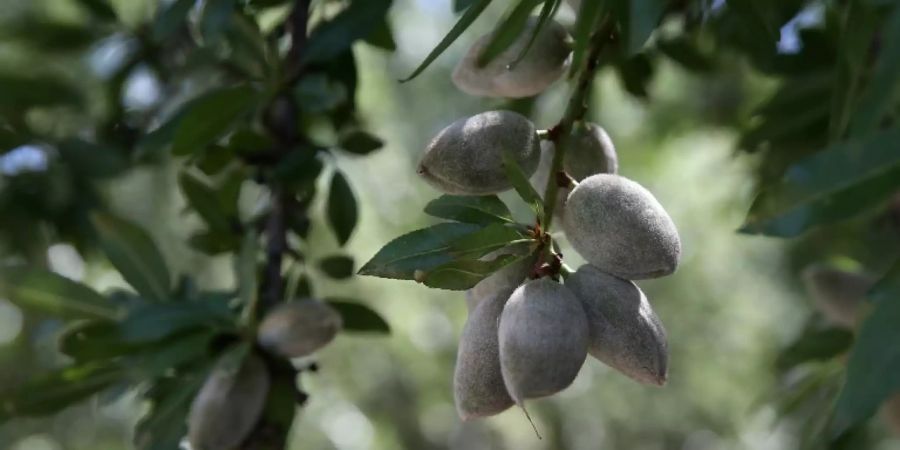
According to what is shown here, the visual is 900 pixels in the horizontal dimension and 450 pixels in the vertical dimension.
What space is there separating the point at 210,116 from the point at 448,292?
298 cm

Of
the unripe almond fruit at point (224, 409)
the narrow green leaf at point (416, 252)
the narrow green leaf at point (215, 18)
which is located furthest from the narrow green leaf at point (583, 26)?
the unripe almond fruit at point (224, 409)

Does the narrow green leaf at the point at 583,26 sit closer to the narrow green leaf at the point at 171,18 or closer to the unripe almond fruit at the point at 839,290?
the narrow green leaf at the point at 171,18

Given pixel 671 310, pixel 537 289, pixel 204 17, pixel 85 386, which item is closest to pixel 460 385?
pixel 537 289

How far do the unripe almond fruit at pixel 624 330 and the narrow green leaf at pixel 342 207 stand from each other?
589 millimetres

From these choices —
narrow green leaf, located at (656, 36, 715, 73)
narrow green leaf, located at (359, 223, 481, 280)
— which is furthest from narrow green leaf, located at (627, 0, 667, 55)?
narrow green leaf, located at (656, 36, 715, 73)

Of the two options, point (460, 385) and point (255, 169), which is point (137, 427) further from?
point (460, 385)

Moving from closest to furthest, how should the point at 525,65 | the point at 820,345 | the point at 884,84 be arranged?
1. the point at 884,84
2. the point at 525,65
3. the point at 820,345

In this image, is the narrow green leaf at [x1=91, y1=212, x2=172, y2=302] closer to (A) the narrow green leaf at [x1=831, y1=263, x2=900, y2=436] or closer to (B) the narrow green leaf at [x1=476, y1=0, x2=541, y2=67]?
(B) the narrow green leaf at [x1=476, y1=0, x2=541, y2=67]

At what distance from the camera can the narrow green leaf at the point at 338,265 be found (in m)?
1.33

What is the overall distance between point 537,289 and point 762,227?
5.9 inches

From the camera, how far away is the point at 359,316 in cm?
128

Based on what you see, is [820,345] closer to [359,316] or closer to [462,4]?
[359,316]


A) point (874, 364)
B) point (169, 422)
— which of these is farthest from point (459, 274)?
point (169, 422)

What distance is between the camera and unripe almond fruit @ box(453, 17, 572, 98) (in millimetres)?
849
